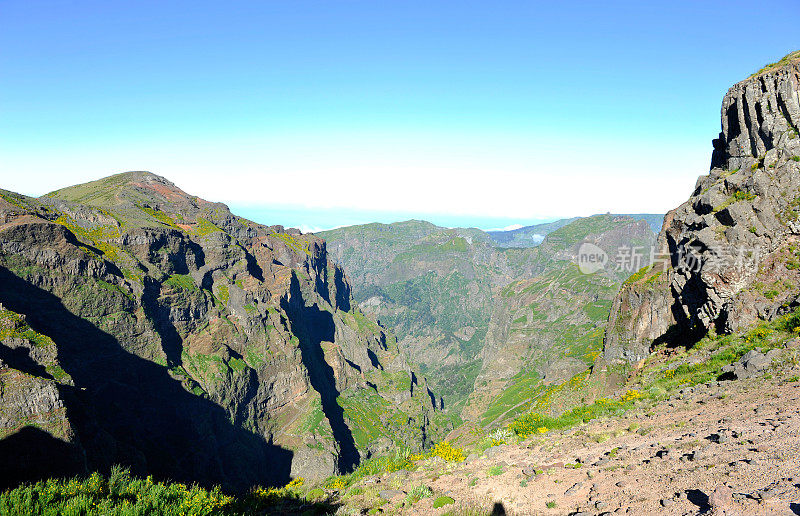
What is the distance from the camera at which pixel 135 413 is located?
12938 centimetres

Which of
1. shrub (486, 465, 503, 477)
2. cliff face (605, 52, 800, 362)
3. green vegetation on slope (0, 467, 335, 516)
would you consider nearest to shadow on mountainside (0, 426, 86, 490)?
green vegetation on slope (0, 467, 335, 516)

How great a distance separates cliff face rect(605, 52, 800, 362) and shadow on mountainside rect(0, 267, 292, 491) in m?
121

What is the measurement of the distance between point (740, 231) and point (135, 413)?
168 m

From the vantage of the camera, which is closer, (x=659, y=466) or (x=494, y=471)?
(x=659, y=466)

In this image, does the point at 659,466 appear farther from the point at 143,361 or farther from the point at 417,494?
the point at 143,361

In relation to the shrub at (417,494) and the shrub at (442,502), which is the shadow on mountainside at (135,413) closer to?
the shrub at (417,494)

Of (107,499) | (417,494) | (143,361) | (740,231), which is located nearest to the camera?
(107,499)

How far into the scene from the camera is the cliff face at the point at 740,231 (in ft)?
117

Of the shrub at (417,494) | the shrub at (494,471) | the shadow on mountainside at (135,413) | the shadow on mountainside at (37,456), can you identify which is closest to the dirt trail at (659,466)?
the shrub at (494,471)

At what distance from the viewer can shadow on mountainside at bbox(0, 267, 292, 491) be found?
99688 millimetres

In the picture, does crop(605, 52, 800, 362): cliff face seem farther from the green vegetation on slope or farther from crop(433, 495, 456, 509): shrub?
the green vegetation on slope

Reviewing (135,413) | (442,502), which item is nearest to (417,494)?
(442,502)

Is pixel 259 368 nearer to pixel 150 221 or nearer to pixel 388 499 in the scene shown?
pixel 150 221

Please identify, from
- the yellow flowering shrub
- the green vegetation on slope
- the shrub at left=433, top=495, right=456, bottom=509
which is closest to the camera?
the green vegetation on slope
